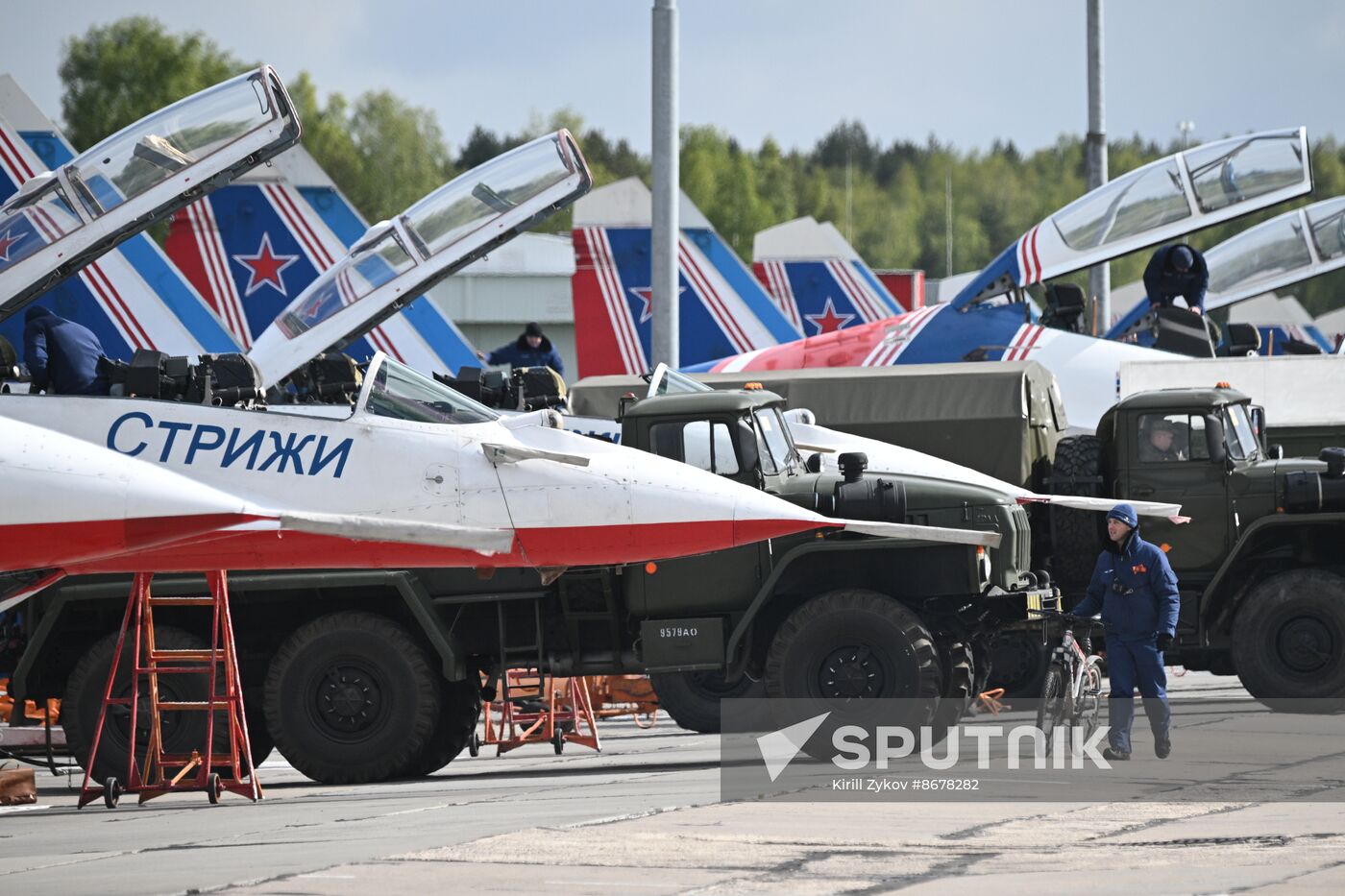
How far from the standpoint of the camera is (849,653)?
11.3 meters

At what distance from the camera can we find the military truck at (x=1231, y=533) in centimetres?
1310

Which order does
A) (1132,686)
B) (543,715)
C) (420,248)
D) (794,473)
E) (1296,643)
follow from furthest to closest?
1. (420,248)
2. (543,715)
3. (1296,643)
4. (794,473)
5. (1132,686)

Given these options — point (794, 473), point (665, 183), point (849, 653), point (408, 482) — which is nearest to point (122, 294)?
point (665, 183)

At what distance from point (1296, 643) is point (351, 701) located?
21.9 feet

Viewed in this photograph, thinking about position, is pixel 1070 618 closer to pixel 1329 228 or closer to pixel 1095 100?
pixel 1329 228

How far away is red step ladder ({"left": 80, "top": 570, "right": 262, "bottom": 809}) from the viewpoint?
35.5 ft

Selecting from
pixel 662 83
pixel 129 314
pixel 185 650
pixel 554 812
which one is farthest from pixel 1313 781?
pixel 129 314

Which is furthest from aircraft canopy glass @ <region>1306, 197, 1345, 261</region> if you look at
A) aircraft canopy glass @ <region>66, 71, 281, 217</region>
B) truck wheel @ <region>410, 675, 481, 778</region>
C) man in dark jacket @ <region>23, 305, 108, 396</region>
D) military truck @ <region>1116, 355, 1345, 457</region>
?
man in dark jacket @ <region>23, 305, 108, 396</region>

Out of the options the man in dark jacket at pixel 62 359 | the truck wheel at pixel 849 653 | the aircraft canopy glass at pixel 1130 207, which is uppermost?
A: the aircraft canopy glass at pixel 1130 207

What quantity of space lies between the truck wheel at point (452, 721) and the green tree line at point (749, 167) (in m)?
64.6

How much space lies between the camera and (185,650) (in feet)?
37.1

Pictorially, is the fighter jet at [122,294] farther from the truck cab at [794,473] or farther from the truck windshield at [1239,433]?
the truck windshield at [1239,433]

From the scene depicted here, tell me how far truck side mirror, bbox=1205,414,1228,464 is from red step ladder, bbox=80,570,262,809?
24.0 ft

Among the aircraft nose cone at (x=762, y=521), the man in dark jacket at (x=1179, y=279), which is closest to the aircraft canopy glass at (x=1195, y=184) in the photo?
the man in dark jacket at (x=1179, y=279)
